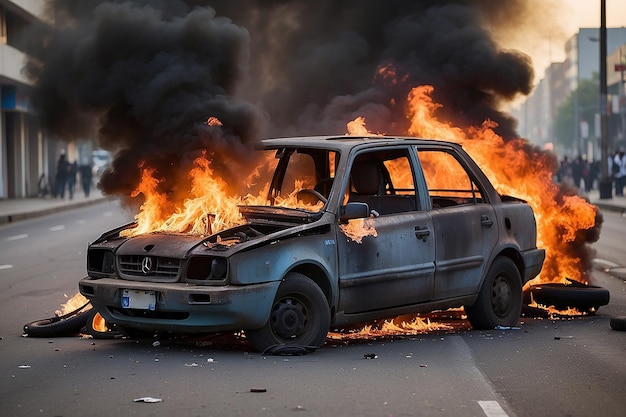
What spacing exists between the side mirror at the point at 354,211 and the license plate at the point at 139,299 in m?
1.56

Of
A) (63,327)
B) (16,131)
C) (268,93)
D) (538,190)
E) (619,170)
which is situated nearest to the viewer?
(63,327)

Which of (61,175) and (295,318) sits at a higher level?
(61,175)

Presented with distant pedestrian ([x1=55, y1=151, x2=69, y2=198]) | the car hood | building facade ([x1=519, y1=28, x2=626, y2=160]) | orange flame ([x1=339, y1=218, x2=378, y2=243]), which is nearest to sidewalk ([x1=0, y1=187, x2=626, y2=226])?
distant pedestrian ([x1=55, y1=151, x2=69, y2=198])

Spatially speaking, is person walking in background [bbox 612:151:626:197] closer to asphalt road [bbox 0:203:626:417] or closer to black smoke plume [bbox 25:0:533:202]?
black smoke plume [bbox 25:0:533:202]

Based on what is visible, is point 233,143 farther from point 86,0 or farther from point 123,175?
point 86,0

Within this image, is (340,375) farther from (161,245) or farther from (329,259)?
(161,245)

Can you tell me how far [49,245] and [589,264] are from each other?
42.0 ft

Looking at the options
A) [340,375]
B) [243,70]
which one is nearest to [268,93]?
[243,70]

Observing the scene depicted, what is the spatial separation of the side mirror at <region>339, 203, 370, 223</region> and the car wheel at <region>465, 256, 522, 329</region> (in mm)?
1782

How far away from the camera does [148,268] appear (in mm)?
8750

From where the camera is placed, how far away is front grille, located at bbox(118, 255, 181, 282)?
28.2 feet

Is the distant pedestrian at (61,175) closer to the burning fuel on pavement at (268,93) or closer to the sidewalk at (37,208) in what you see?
the sidewalk at (37,208)

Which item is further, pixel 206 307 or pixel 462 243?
pixel 462 243

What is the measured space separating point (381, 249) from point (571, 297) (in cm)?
282
